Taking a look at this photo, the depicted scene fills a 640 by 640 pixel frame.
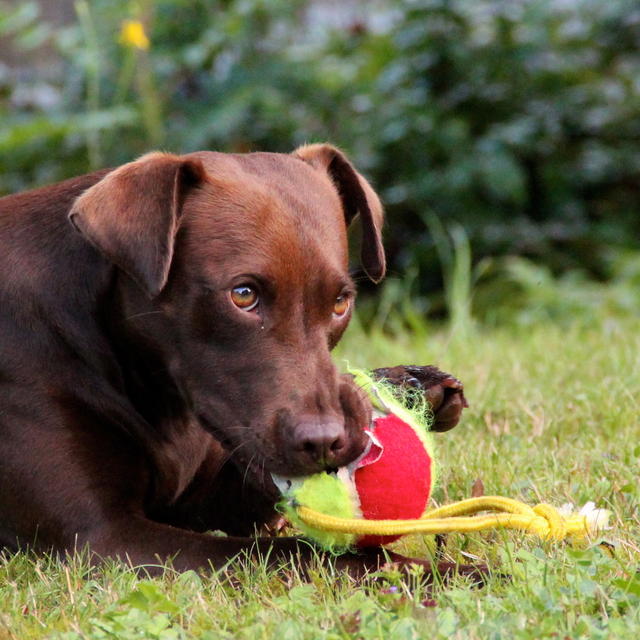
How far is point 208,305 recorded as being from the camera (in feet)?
10.0

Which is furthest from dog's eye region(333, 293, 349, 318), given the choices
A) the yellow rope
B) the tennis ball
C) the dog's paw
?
the yellow rope

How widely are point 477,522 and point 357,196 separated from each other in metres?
1.27

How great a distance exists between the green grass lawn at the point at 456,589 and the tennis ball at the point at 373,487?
14cm

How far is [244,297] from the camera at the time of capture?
3.05m

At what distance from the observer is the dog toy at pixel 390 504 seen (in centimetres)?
284

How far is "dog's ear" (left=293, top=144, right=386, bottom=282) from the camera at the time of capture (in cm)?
369

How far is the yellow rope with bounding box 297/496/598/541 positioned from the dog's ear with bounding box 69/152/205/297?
717mm

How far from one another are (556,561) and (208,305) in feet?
3.58

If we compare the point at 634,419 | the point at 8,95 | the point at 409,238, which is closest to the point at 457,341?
the point at 634,419

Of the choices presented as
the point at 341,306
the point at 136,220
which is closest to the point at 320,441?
the point at 341,306

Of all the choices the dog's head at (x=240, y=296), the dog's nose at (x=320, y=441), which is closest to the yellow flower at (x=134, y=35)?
the dog's head at (x=240, y=296)

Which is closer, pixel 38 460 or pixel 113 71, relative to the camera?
pixel 38 460

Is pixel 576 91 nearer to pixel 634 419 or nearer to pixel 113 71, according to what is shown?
pixel 113 71

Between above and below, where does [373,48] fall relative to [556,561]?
below
